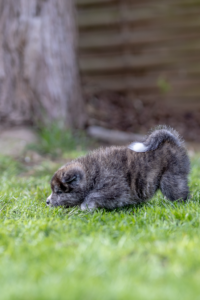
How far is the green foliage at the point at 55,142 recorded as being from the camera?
7.46 meters

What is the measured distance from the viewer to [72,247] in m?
2.94

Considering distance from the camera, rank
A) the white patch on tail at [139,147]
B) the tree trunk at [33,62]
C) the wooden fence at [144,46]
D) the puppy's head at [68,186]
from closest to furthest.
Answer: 1. the white patch on tail at [139,147]
2. the puppy's head at [68,186]
3. the tree trunk at [33,62]
4. the wooden fence at [144,46]

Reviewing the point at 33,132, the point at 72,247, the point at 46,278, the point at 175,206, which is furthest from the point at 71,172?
the point at 33,132

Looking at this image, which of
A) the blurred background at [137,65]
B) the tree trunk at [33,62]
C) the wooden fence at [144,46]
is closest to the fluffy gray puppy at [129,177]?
the tree trunk at [33,62]

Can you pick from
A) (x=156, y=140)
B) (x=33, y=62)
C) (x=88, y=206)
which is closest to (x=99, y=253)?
(x=88, y=206)

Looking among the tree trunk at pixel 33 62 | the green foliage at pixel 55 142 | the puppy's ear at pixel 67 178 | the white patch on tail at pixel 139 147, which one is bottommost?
the green foliage at pixel 55 142

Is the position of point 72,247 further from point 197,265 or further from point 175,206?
point 175,206

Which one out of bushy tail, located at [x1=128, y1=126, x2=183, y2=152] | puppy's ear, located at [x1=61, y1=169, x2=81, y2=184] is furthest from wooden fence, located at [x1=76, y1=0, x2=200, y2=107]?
puppy's ear, located at [x1=61, y1=169, x2=81, y2=184]

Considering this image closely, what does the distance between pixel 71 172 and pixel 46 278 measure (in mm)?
2180

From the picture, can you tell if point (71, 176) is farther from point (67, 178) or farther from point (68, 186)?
point (68, 186)

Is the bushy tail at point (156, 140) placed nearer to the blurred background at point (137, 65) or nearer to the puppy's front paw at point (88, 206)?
the puppy's front paw at point (88, 206)

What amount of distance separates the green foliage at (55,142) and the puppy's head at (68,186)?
8.69 ft

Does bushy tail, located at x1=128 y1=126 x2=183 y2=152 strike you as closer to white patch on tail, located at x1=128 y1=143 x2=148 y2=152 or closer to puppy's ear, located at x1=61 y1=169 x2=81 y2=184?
white patch on tail, located at x1=128 y1=143 x2=148 y2=152

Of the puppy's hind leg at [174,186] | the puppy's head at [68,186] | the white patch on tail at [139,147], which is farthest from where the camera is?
the puppy's head at [68,186]
